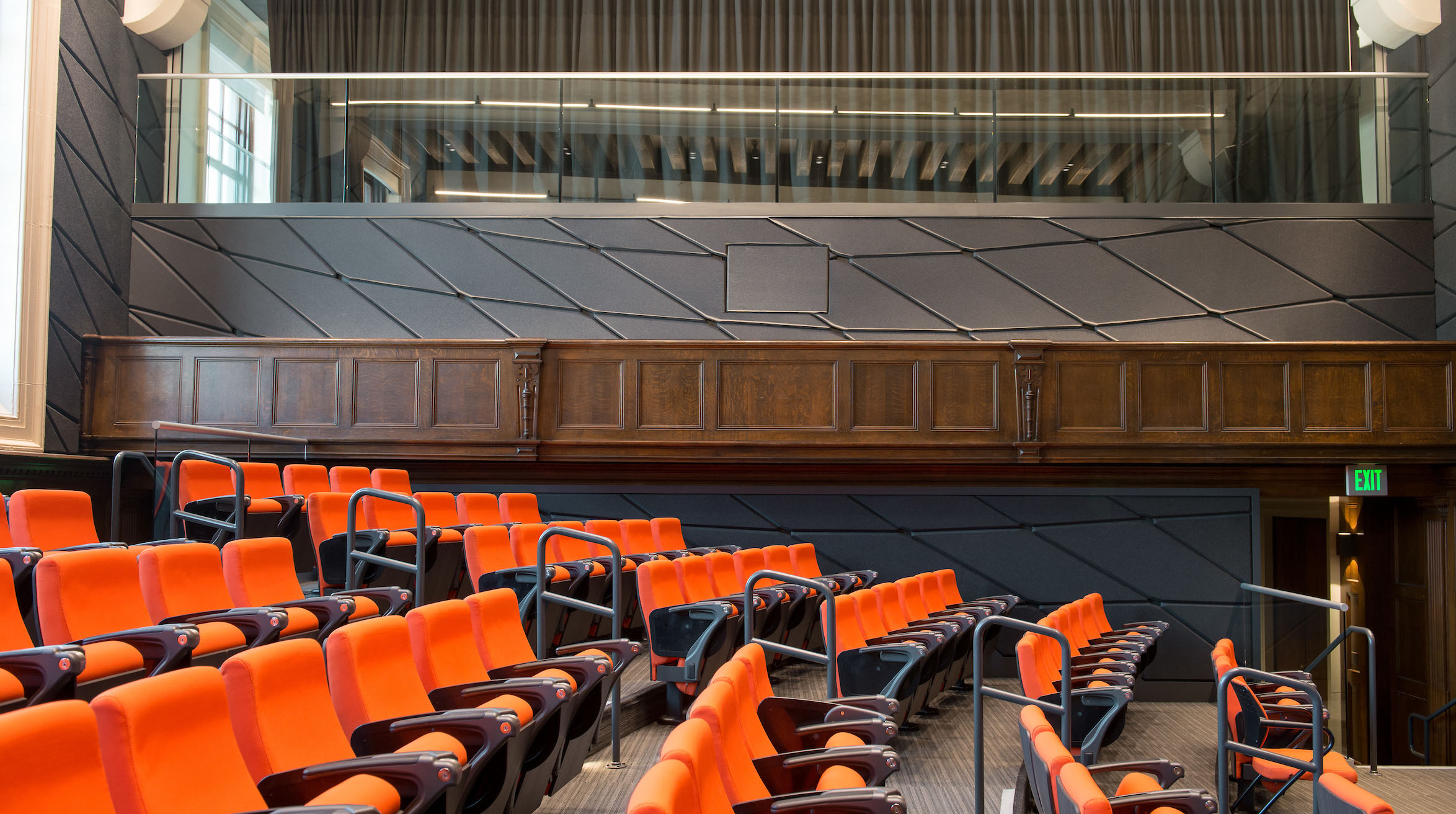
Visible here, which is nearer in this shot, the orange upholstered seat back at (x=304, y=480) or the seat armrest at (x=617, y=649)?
the seat armrest at (x=617, y=649)

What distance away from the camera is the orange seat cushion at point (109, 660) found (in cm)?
163

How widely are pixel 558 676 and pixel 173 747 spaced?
0.82 metres

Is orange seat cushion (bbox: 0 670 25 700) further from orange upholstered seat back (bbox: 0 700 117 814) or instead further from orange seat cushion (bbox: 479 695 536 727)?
orange seat cushion (bbox: 479 695 536 727)

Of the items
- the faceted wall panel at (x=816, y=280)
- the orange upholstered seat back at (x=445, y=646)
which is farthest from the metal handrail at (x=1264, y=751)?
the faceted wall panel at (x=816, y=280)

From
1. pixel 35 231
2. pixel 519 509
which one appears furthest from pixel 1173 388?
pixel 35 231

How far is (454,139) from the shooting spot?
543cm

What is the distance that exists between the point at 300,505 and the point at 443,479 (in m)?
1.82

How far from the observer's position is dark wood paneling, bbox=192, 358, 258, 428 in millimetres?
4883

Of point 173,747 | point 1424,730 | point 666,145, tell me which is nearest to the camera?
point 173,747

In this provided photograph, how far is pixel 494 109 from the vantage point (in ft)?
17.8

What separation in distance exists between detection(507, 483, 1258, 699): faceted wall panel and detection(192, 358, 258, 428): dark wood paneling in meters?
1.16

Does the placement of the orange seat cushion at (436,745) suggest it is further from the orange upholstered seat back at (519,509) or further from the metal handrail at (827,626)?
the orange upholstered seat back at (519,509)

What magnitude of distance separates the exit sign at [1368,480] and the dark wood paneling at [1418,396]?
24cm

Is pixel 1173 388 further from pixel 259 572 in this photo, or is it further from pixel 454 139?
pixel 259 572
